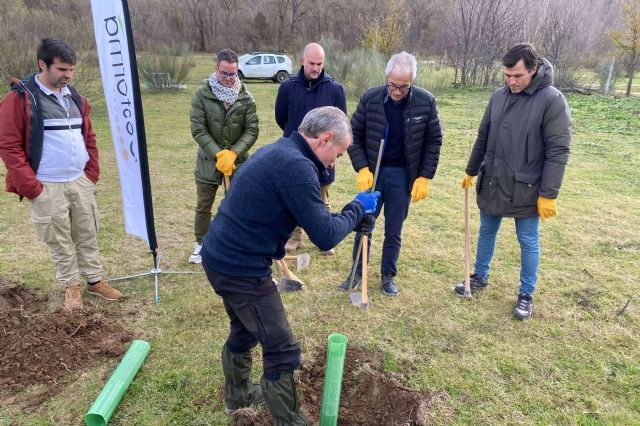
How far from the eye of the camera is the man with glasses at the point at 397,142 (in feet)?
11.3

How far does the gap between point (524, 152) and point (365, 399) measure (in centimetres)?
209

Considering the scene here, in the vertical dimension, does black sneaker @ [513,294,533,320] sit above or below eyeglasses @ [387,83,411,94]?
below

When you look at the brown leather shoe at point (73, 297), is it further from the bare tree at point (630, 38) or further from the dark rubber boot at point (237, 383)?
the bare tree at point (630, 38)

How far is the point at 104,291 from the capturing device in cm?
368

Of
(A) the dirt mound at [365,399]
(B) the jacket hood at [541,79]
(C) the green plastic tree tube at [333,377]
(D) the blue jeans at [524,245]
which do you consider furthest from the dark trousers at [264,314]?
(B) the jacket hood at [541,79]

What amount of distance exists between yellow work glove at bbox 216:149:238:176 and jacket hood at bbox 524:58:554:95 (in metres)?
2.40

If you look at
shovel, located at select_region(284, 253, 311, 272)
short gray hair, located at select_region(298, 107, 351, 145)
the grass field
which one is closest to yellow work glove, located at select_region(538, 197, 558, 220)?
the grass field

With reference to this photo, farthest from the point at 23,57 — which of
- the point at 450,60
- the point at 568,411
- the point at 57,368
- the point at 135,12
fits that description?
the point at 135,12

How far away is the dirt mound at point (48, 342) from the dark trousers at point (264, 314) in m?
1.39

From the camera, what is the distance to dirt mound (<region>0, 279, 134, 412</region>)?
2785 millimetres

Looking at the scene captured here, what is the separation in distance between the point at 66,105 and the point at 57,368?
181cm

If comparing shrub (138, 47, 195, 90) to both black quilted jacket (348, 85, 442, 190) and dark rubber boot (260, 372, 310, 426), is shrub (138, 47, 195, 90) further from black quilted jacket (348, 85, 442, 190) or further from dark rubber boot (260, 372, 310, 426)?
dark rubber boot (260, 372, 310, 426)

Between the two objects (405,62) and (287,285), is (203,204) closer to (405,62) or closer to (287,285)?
(287,285)

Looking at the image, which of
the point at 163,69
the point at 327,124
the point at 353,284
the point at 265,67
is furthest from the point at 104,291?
the point at 265,67
